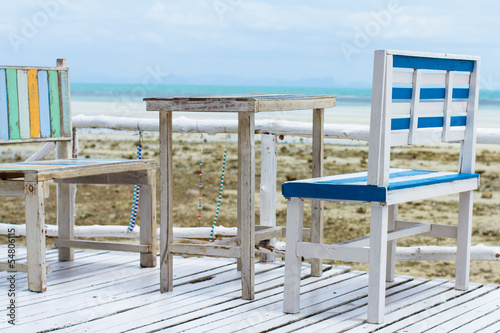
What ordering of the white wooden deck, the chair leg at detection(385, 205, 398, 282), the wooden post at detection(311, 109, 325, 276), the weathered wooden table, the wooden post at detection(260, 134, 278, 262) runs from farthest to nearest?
1. the wooden post at detection(260, 134, 278, 262)
2. the wooden post at detection(311, 109, 325, 276)
3. the chair leg at detection(385, 205, 398, 282)
4. the weathered wooden table
5. the white wooden deck

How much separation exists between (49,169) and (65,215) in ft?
2.39

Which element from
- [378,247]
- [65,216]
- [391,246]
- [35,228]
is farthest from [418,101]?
[65,216]

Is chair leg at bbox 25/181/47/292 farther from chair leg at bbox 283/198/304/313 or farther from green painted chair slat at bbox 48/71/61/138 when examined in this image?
chair leg at bbox 283/198/304/313

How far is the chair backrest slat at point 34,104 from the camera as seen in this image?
148 inches

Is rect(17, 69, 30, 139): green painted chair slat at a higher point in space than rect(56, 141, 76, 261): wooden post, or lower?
higher

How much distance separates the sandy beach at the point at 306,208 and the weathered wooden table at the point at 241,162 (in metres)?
2.39

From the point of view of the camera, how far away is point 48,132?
402cm

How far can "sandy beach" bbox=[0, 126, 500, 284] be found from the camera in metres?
8.45

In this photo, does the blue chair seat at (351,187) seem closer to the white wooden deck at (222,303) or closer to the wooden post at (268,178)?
the white wooden deck at (222,303)

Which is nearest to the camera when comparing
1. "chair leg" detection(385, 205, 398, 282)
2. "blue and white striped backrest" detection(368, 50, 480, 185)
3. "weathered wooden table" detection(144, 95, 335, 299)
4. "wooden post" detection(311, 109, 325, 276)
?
"blue and white striped backrest" detection(368, 50, 480, 185)

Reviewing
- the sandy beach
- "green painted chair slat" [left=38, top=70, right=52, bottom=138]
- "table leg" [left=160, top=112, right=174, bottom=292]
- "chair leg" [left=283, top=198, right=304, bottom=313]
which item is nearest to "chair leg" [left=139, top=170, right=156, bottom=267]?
"table leg" [left=160, top=112, right=174, bottom=292]

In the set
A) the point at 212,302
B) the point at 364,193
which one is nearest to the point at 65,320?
the point at 212,302

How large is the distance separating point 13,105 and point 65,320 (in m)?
1.42

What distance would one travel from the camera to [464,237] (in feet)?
10.9
